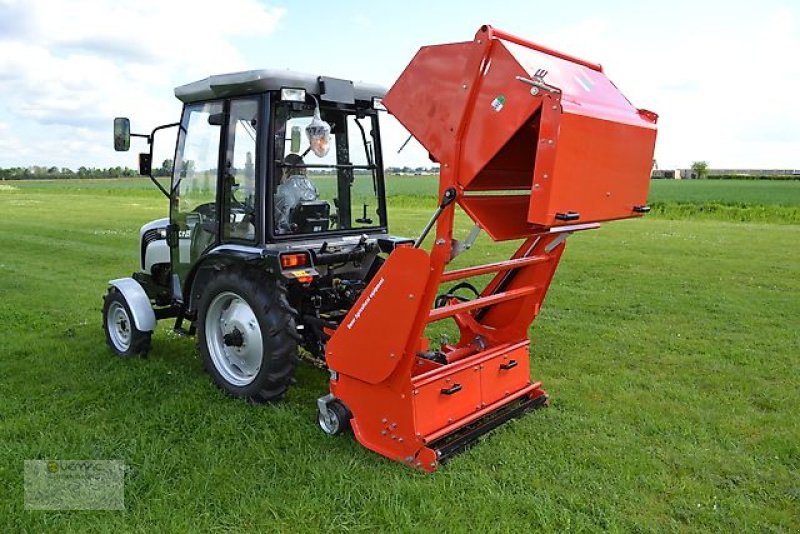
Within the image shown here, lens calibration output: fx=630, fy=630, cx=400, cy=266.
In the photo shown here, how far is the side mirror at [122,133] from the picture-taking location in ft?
16.6

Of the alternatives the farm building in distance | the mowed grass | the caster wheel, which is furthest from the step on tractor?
the farm building in distance

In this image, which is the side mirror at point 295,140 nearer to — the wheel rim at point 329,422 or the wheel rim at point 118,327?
the wheel rim at point 329,422

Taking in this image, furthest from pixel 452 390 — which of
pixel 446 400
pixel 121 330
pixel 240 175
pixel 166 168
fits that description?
pixel 121 330

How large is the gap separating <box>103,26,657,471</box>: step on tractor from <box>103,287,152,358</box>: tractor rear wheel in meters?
0.02

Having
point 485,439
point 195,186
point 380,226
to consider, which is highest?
point 195,186

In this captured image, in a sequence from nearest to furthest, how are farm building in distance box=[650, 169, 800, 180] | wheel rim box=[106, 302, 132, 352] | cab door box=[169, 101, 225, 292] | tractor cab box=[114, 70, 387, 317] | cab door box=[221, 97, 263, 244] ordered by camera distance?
tractor cab box=[114, 70, 387, 317] → cab door box=[221, 97, 263, 244] → cab door box=[169, 101, 225, 292] → wheel rim box=[106, 302, 132, 352] → farm building in distance box=[650, 169, 800, 180]

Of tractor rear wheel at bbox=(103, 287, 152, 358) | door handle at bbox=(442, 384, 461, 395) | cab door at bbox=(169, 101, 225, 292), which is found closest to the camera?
door handle at bbox=(442, 384, 461, 395)

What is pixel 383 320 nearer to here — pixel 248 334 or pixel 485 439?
pixel 485 439

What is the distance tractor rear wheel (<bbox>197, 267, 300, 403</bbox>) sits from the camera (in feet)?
14.3

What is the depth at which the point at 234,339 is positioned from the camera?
4723 mm

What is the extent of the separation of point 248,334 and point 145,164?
1862 millimetres

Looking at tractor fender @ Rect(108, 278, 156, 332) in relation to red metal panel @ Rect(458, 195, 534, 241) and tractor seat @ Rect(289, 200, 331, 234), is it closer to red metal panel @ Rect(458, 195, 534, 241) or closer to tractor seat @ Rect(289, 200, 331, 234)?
tractor seat @ Rect(289, 200, 331, 234)

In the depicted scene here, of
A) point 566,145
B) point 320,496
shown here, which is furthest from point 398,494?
point 566,145

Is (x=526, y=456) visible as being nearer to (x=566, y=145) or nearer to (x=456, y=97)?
(x=566, y=145)
